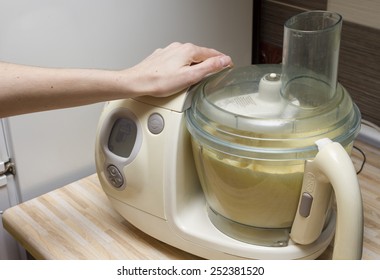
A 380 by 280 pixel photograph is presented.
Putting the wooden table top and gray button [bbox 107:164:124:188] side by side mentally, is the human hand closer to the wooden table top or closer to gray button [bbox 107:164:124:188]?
gray button [bbox 107:164:124:188]

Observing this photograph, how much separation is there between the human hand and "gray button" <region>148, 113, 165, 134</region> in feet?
0.10

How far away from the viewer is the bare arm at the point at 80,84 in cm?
75

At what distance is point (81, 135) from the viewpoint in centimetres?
101

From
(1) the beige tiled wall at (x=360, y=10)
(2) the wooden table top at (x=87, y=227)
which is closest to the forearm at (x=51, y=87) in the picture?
(2) the wooden table top at (x=87, y=227)

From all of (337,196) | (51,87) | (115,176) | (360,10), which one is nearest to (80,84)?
(51,87)

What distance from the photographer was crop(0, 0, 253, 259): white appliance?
0.89 m

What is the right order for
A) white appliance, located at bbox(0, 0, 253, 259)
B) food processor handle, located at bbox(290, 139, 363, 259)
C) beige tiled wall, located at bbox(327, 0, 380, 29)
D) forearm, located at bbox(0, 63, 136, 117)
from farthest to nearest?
beige tiled wall, located at bbox(327, 0, 380, 29) → white appliance, located at bbox(0, 0, 253, 259) → forearm, located at bbox(0, 63, 136, 117) → food processor handle, located at bbox(290, 139, 363, 259)

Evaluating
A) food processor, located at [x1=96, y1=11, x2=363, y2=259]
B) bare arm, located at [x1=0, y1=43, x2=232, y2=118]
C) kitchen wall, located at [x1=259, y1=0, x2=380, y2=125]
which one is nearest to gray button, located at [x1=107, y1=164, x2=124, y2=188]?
food processor, located at [x1=96, y1=11, x2=363, y2=259]

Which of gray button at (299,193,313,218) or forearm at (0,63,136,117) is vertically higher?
forearm at (0,63,136,117)

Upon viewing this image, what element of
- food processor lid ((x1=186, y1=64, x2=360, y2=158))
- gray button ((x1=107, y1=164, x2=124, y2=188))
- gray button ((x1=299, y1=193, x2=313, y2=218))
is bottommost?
gray button ((x1=107, y1=164, x2=124, y2=188))

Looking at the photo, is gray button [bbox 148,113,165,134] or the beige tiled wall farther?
the beige tiled wall

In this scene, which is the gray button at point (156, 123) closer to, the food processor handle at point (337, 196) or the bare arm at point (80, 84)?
the bare arm at point (80, 84)

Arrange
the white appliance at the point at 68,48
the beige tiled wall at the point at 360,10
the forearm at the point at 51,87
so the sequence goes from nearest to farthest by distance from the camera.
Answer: the forearm at the point at 51,87 < the white appliance at the point at 68,48 < the beige tiled wall at the point at 360,10

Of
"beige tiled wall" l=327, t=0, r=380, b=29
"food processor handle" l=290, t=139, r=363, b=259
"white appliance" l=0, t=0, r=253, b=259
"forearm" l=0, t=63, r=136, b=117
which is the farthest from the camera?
"beige tiled wall" l=327, t=0, r=380, b=29
